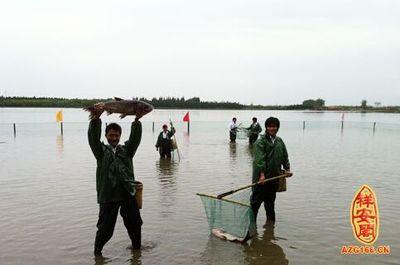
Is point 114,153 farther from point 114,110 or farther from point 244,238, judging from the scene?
point 244,238

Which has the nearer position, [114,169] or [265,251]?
[114,169]

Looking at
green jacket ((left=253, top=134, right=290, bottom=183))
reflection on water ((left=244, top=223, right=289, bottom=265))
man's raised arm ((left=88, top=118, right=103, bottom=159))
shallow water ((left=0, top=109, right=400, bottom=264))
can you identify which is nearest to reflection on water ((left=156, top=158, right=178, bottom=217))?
shallow water ((left=0, top=109, right=400, bottom=264))

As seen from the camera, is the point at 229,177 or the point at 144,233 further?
the point at 229,177

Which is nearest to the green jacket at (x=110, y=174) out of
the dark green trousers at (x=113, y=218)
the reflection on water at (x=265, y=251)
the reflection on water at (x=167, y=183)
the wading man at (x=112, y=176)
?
the wading man at (x=112, y=176)

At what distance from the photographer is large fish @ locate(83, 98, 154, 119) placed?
15.9 feet

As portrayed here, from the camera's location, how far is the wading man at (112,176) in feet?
17.0

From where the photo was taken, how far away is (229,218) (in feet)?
19.9

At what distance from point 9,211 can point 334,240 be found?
580 centimetres

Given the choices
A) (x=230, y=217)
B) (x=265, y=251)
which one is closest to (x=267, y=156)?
(x=230, y=217)

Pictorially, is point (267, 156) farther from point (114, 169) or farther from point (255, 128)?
point (255, 128)

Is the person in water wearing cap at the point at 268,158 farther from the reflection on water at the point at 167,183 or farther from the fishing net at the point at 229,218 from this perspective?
the reflection on water at the point at 167,183

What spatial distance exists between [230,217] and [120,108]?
232 cm

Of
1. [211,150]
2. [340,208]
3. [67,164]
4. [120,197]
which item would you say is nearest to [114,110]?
[120,197]

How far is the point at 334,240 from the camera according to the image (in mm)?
6281
